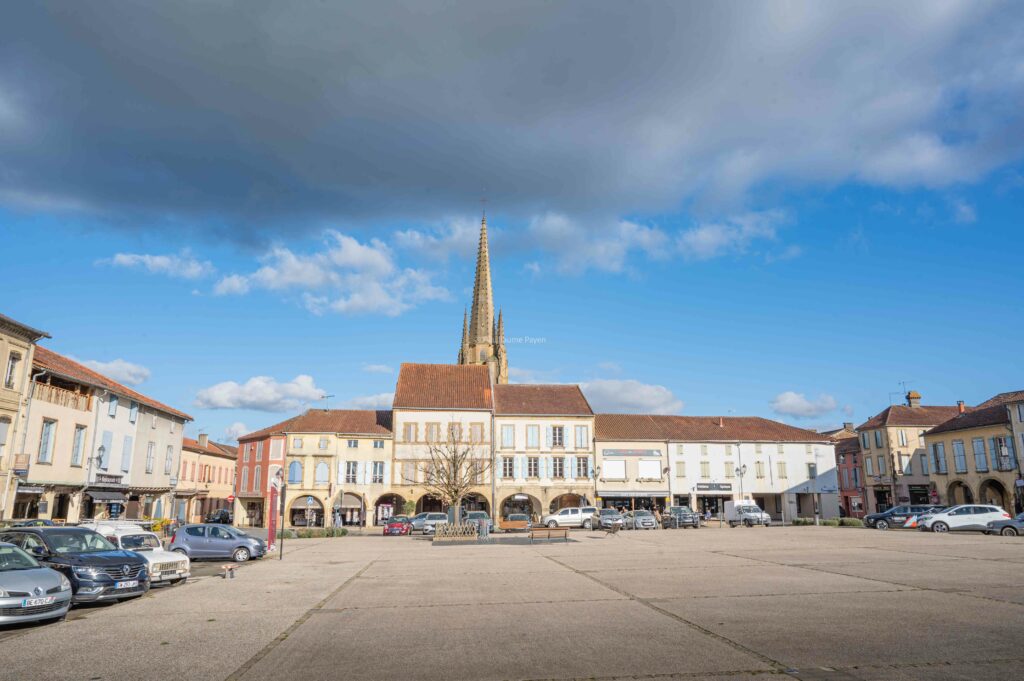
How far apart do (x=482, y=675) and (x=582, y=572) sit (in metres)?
10.3

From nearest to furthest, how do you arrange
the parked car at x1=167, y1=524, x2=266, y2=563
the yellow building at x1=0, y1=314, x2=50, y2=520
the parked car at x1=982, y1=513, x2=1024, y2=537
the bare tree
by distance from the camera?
1. the parked car at x1=167, y1=524, x2=266, y2=563
2. the yellow building at x1=0, y1=314, x2=50, y2=520
3. the parked car at x1=982, y1=513, x2=1024, y2=537
4. the bare tree

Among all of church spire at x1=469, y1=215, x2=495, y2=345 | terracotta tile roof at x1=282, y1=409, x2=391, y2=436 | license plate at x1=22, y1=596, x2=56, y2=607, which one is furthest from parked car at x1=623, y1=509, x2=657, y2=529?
church spire at x1=469, y1=215, x2=495, y2=345

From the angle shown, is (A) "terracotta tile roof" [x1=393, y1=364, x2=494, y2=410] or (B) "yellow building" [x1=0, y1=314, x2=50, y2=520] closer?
(B) "yellow building" [x1=0, y1=314, x2=50, y2=520]

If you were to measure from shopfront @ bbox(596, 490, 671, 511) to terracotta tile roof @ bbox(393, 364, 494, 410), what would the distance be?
12092 mm

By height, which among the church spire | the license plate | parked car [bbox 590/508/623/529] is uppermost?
the church spire

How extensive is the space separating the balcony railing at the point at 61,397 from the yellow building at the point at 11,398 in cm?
77

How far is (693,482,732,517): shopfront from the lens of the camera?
55812 millimetres

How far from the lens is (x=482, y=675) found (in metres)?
7.17

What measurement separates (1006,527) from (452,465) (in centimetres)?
3015

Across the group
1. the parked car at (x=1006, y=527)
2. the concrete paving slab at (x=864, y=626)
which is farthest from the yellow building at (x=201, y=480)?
the parked car at (x=1006, y=527)

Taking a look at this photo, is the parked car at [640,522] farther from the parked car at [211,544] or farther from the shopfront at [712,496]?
the parked car at [211,544]

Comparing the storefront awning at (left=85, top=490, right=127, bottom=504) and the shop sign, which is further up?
the shop sign

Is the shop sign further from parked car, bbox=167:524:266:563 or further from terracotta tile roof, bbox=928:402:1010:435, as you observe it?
parked car, bbox=167:524:266:563

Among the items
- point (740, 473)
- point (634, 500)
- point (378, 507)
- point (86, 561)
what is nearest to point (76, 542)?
point (86, 561)
